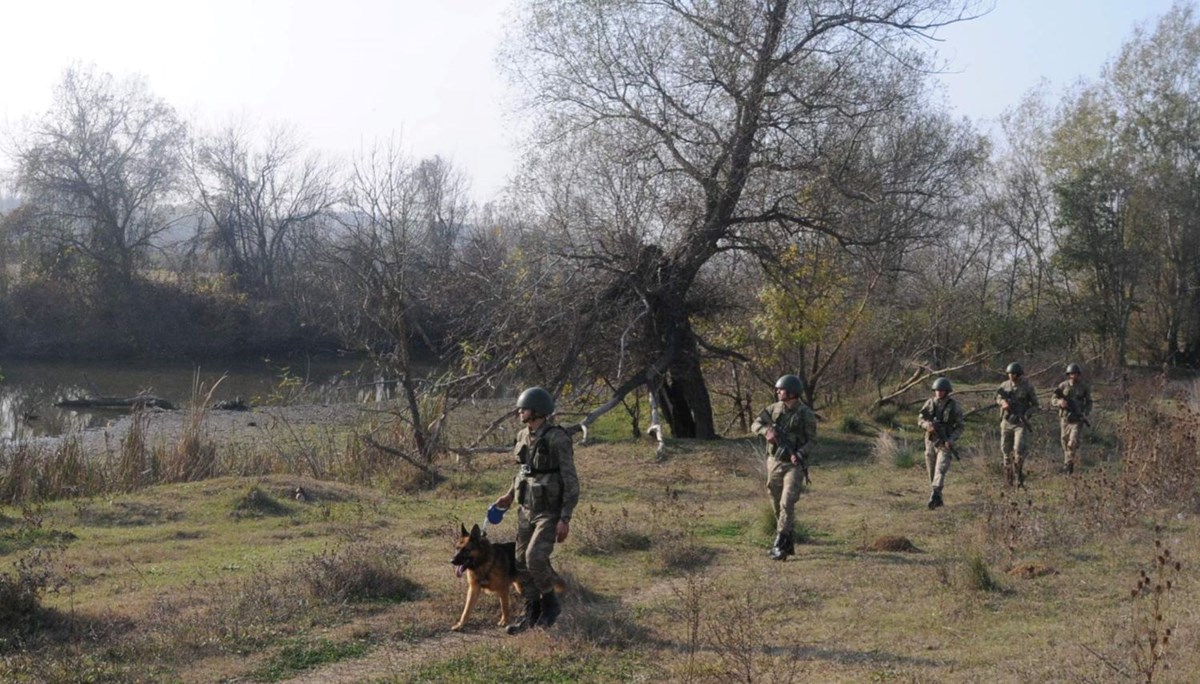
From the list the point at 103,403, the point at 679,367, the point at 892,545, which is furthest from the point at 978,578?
the point at 103,403

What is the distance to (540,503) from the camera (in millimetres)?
8023

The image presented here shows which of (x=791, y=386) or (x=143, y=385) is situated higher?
(x=791, y=386)

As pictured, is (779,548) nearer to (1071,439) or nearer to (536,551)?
(536,551)

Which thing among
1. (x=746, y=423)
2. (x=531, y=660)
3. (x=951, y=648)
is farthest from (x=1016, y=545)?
(x=746, y=423)

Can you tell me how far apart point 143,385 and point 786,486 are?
33.9m

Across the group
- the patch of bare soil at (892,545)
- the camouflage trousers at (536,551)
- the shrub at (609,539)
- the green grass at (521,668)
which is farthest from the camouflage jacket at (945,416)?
the green grass at (521,668)

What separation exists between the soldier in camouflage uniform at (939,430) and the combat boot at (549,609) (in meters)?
7.14

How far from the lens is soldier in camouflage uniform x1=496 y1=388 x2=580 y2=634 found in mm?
7883

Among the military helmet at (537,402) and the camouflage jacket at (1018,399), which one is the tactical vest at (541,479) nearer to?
the military helmet at (537,402)

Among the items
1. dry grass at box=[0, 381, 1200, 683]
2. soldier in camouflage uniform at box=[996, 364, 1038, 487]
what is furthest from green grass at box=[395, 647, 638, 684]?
soldier in camouflage uniform at box=[996, 364, 1038, 487]

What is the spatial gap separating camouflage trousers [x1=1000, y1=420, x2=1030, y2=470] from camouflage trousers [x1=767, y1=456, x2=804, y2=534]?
5.25 m

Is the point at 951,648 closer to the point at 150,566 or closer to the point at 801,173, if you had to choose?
the point at 150,566

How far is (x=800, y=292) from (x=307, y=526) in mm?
11471

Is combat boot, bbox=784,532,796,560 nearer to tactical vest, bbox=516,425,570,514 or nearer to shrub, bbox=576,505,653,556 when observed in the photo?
shrub, bbox=576,505,653,556
